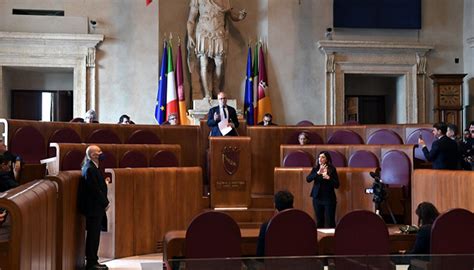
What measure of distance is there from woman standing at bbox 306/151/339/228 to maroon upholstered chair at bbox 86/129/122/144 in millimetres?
3120

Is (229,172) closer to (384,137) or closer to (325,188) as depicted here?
(325,188)

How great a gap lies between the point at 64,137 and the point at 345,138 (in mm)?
4223

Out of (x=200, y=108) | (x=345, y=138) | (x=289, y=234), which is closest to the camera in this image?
(x=289, y=234)

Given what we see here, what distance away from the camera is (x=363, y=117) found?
51.9ft

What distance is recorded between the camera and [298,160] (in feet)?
30.2

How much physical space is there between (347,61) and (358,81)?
1.40 meters

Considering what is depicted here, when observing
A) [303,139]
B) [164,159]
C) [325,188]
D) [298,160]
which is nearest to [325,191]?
[325,188]

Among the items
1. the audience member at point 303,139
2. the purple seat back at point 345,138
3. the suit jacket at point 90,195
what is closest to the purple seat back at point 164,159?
the audience member at point 303,139

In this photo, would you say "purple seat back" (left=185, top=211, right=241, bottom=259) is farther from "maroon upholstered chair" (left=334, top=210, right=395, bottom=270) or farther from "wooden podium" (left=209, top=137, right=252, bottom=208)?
"wooden podium" (left=209, top=137, right=252, bottom=208)

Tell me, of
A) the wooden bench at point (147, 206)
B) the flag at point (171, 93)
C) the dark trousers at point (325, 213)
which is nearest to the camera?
the wooden bench at point (147, 206)

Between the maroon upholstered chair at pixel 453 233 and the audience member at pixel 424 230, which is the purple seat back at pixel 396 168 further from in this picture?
the maroon upholstered chair at pixel 453 233

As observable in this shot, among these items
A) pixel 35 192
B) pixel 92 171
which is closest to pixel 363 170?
pixel 92 171

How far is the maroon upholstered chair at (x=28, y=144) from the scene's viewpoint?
8.46 m

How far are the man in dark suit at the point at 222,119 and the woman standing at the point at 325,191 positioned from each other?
1.70m
